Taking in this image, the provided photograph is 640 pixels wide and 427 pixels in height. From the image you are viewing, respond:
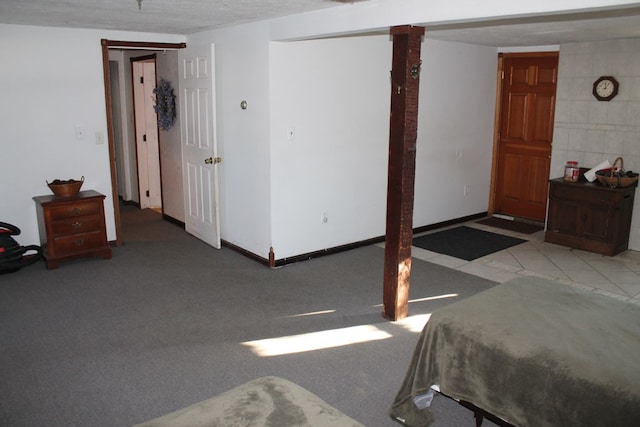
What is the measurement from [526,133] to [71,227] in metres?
5.36

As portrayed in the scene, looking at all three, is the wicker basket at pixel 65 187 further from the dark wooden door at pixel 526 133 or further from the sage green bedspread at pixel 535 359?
the dark wooden door at pixel 526 133

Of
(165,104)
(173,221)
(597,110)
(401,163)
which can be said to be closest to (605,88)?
(597,110)

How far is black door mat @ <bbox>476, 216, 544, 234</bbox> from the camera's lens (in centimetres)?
668

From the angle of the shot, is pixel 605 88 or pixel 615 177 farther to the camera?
pixel 605 88

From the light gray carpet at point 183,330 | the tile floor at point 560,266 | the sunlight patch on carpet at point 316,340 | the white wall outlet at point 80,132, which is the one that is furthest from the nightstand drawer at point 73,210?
the tile floor at point 560,266

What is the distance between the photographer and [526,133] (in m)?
6.94

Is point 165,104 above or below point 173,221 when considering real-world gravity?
above

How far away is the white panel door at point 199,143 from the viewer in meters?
5.64

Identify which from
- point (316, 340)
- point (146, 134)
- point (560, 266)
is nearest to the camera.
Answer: point (316, 340)

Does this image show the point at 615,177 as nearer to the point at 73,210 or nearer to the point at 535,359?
the point at 535,359

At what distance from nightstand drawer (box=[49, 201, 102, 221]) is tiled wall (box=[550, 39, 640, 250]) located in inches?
199

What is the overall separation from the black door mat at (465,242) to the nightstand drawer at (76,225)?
332cm

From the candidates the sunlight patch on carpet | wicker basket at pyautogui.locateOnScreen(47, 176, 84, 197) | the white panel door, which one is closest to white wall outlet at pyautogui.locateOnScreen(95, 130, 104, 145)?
wicker basket at pyautogui.locateOnScreen(47, 176, 84, 197)

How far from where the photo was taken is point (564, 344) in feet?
8.13
